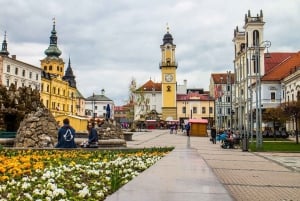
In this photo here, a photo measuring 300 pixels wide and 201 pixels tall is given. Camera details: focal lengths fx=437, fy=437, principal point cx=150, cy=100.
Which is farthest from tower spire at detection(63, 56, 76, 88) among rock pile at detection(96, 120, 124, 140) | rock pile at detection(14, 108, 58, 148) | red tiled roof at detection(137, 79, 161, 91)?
rock pile at detection(14, 108, 58, 148)

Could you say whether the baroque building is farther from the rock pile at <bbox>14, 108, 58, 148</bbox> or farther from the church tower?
the rock pile at <bbox>14, 108, 58, 148</bbox>

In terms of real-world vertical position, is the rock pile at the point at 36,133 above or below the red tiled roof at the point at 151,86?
below

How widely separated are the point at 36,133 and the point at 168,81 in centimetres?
10328

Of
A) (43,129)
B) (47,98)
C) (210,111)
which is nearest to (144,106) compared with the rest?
(47,98)

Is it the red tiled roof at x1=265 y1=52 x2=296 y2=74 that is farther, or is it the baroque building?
the baroque building

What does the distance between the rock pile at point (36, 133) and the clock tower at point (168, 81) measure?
102 m

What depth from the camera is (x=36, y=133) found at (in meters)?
22.6

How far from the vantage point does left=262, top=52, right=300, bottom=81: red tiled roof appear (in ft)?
251

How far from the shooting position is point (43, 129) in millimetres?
22797

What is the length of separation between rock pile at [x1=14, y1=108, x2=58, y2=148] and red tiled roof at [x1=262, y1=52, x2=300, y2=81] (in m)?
59.5

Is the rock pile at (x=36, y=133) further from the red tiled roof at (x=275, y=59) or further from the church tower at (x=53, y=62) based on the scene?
the church tower at (x=53, y=62)

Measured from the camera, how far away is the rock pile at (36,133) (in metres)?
22.4

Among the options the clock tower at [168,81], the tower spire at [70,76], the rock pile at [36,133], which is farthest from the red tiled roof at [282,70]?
the tower spire at [70,76]

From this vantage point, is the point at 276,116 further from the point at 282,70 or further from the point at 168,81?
the point at 168,81
